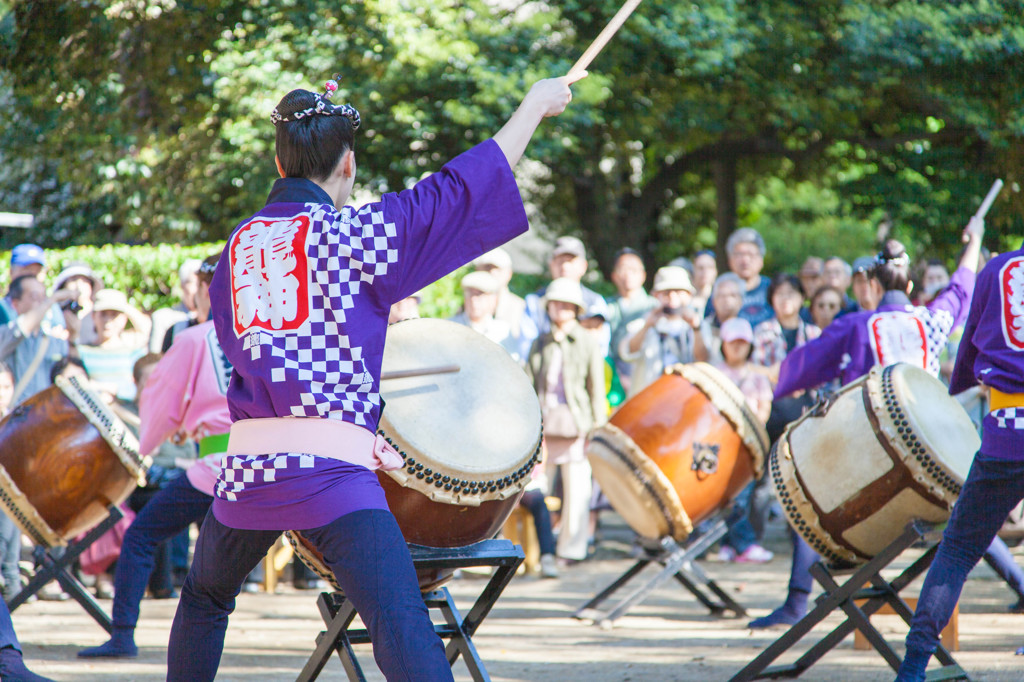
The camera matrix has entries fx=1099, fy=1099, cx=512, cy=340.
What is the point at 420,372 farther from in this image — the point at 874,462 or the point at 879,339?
the point at 879,339

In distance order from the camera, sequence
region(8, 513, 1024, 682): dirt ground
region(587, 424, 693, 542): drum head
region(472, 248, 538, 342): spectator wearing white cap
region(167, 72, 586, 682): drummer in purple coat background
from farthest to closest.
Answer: region(472, 248, 538, 342): spectator wearing white cap, region(587, 424, 693, 542): drum head, region(8, 513, 1024, 682): dirt ground, region(167, 72, 586, 682): drummer in purple coat background

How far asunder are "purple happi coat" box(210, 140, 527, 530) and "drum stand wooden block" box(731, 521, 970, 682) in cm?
188

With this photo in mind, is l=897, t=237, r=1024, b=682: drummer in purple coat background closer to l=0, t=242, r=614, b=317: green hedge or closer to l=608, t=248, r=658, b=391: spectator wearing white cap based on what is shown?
l=608, t=248, r=658, b=391: spectator wearing white cap

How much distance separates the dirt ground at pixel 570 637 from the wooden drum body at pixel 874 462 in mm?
526

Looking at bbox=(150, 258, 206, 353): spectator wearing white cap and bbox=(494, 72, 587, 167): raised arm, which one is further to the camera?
bbox=(150, 258, 206, 353): spectator wearing white cap

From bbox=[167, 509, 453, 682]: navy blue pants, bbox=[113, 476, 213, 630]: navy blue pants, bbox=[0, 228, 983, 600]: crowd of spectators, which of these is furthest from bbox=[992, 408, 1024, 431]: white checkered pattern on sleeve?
bbox=[113, 476, 213, 630]: navy blue pants

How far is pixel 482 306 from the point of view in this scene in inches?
247

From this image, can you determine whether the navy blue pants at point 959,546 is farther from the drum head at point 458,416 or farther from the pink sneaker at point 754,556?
the pink sneaker at point 754,556

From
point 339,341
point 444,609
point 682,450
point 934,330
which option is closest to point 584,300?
point 682,450

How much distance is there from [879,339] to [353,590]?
9.30ft

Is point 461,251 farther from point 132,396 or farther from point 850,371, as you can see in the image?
point 132,396

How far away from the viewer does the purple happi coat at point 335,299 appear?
2.14 m

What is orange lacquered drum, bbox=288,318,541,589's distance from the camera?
2.72 metres

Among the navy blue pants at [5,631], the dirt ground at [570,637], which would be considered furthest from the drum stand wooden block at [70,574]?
the navy blue pants at [5,631]
